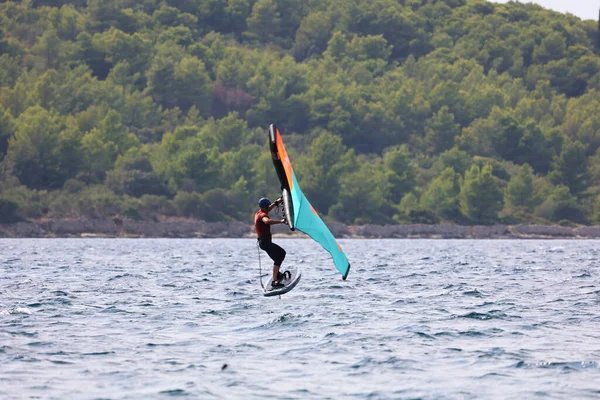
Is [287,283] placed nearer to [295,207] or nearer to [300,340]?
Result: [300,340]

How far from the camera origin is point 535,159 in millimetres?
131125

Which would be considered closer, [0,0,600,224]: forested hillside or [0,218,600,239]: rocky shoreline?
[0,218,600,239]: rocky shoreline

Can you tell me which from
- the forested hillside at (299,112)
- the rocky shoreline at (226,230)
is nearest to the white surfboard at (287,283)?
the rocky shoreline at (226,230)

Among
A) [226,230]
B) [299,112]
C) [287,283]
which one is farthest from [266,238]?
[299,112]

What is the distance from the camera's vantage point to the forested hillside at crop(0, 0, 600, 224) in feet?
349

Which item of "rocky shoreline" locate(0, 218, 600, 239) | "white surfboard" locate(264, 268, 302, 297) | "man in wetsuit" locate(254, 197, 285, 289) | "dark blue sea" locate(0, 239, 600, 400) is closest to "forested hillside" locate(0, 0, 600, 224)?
"rocky shoreline" locate(0, 218, 600, 239)

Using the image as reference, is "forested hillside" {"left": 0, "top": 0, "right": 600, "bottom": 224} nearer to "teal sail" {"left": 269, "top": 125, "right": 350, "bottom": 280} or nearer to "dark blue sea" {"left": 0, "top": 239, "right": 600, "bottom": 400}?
"dark blue sea" {"left": 0, "top": 239, "right": 600, "bottom": 400}

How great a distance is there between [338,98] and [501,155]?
24998 millimetres

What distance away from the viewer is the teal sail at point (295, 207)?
18.2 meters

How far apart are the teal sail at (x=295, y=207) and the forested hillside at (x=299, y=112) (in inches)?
3231

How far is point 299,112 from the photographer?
139125mm

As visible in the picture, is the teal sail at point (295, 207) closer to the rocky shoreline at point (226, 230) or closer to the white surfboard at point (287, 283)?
the white surfboard at point (287, 283)

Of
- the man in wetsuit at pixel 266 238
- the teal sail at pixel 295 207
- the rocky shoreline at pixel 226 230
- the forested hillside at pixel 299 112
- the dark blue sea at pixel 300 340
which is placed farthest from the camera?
the forested hillside at pixel 299 112

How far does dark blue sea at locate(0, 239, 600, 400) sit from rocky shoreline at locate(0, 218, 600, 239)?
67.4 m
